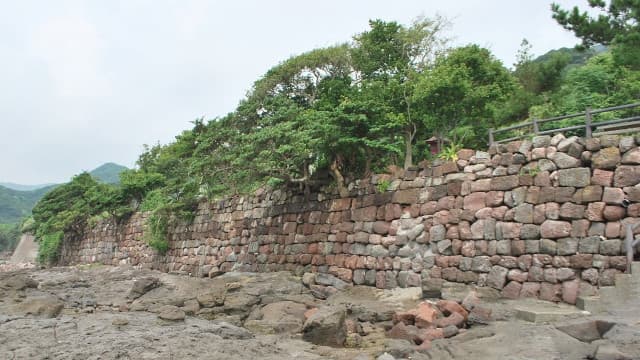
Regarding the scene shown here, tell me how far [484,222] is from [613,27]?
8.27 m

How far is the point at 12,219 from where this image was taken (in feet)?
328

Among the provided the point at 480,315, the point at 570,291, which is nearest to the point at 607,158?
the point at 570,291

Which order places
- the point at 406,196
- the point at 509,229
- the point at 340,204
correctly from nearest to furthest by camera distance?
the point at 509,229
the point at 406,196
the point at 340,204

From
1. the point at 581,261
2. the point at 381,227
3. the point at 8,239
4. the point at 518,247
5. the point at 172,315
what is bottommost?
the point at 8,239

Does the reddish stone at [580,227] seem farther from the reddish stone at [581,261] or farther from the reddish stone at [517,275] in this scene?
the reddish stone at [517,275]

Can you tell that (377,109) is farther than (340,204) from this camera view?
No

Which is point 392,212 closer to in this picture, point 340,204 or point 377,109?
point 340,204

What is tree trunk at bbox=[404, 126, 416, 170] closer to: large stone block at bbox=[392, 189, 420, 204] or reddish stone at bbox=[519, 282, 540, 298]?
large stone block at bbox=[392, 189, 420, 204]

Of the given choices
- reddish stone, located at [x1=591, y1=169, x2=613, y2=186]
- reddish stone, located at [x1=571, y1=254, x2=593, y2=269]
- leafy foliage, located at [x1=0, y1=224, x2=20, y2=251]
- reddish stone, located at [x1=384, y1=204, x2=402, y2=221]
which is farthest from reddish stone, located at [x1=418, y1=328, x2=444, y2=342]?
leafy foliage, located at [x1=0, y1=224, x2=20, y2=251]

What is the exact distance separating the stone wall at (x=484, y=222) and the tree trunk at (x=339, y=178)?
25 centimetres

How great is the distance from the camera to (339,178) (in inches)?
542

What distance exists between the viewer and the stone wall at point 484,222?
28.5 feet

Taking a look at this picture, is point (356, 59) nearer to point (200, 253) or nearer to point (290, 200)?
point (290, 200)

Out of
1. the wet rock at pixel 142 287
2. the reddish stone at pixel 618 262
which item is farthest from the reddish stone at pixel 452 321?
the wet rock at pixel 142 287
